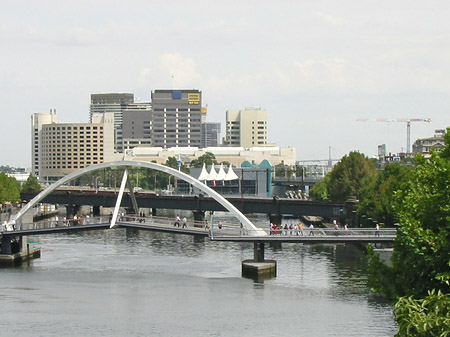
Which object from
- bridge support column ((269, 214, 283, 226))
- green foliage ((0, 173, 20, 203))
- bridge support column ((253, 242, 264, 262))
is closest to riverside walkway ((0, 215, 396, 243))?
bridge support column ((253, 242, 264, 262))

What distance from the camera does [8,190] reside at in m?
169

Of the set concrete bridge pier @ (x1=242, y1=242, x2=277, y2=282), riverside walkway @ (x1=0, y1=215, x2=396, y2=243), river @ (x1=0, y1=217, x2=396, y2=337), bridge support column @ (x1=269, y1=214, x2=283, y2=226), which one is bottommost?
river @ (x1=0, y1=217, x2=396, y2=337)

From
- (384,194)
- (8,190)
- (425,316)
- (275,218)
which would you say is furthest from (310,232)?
(8,190)

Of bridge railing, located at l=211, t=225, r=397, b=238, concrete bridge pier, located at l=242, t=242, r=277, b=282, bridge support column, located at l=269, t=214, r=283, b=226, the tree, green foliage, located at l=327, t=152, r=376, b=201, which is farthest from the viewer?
green foliage, located at l=327, t=152, r=376, b=201

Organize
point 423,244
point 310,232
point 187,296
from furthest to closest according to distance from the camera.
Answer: point 310,232 → point 187,296 → point 423,244

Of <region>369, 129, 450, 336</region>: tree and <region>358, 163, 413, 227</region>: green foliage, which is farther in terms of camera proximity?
<region>358, 163, 413, 227</region>: green foliage

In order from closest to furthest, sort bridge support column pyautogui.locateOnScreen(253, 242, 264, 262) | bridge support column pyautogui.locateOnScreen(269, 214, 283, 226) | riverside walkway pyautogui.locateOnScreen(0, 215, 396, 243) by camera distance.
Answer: riverside walkway pyautogui.locateOnScreen(0, 215, 396, 243)
bridge support column pyautogui.locateOnScreen(253, 242, 264, 262)
bridge support column pyautogui.locateOnScreen(269, 214, 283, 226)

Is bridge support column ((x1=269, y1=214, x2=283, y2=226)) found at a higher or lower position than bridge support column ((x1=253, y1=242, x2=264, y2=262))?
higher

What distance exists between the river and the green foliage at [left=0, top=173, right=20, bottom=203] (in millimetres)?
56618

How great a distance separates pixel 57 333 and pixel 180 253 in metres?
46.8

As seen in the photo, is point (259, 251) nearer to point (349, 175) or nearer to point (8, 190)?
point (349, 175)

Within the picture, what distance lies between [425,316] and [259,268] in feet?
147

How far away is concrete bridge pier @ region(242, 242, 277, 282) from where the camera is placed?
84.7 meters

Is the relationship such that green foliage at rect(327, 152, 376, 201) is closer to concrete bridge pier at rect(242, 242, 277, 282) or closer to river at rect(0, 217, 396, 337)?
river at rect(0, 217, 396, 337)
